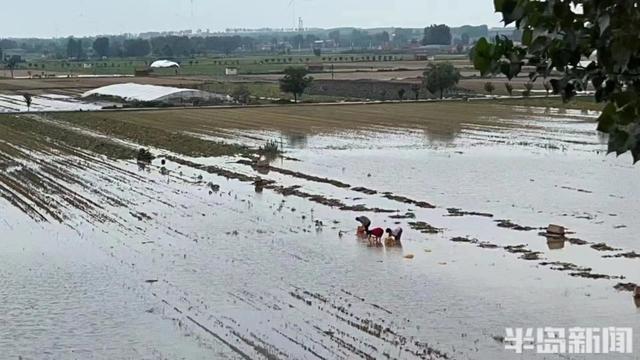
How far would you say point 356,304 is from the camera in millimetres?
13070

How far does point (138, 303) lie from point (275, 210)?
24.0 ft

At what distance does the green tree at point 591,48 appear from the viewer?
9.80 feet

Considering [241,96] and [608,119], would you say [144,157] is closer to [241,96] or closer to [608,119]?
[241,96]

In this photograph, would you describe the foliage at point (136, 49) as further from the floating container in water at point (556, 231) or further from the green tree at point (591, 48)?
the green tree at point (591, 48)

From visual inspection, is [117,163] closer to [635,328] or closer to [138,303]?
[138,303]

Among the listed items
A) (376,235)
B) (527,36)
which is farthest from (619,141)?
(376,235)

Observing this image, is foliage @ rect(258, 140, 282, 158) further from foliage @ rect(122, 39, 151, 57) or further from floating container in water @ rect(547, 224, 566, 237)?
foliage @ rect(122, 39, 151, 57)

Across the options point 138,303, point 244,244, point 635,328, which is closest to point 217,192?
point 244,244

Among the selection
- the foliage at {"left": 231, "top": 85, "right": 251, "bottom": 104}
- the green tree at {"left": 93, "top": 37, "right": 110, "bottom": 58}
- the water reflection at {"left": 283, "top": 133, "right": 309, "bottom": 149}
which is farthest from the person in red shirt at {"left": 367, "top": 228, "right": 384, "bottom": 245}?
the green tree at {"left": 93, "top": 37, "right": 110, "bottom": 58}

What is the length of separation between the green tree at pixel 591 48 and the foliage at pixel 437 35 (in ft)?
610

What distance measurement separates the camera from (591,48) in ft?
10.6

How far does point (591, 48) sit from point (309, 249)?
536 inches

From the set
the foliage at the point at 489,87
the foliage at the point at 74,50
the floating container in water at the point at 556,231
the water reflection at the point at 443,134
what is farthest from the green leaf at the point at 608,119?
the foliage at the point at 74,50

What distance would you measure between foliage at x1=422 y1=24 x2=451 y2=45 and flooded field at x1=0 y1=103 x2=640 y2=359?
513 ft
